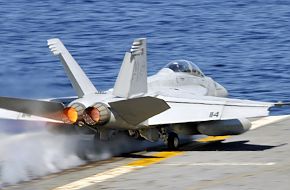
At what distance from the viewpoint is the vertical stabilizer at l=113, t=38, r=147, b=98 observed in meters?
28.3

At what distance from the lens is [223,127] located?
99.5 feet

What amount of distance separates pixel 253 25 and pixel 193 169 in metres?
66.1

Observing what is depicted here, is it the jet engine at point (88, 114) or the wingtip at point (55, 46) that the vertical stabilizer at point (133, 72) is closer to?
the jet engine at point (88, 114)

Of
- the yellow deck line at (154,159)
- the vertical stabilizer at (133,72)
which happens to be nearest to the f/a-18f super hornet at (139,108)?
the vertical stabilizer at (133,72)

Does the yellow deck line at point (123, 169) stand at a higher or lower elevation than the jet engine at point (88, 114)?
lower

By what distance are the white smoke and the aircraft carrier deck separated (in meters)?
0.73

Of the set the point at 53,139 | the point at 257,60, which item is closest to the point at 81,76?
the point at 53,139

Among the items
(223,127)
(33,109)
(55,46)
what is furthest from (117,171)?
(55,46)

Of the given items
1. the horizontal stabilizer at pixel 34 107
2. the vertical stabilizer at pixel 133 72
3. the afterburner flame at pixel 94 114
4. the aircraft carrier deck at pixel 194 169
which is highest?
the vertical stabilizer at pixel 133 72

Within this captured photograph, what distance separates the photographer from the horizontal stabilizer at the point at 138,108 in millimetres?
26391

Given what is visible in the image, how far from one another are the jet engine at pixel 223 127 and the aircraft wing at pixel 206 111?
930 millimetres

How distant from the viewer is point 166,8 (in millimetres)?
102250

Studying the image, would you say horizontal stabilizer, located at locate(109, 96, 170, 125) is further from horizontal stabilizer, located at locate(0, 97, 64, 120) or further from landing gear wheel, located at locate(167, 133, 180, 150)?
landing gear wheel, located at locate(167, 133, 180, 150)

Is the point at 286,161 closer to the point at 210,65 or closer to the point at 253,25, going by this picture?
the point at 210,65
